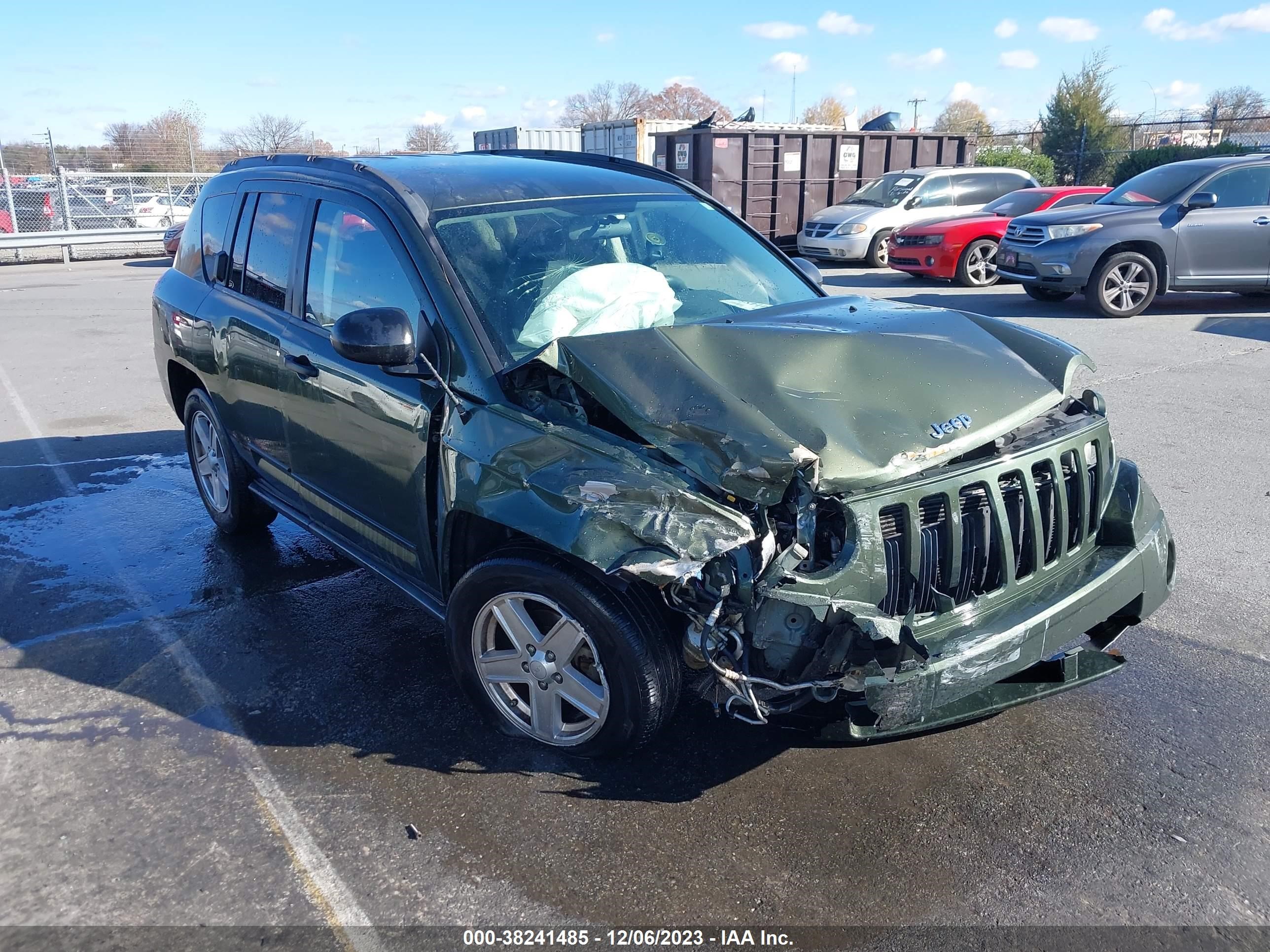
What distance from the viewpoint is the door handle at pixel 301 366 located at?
3883mm

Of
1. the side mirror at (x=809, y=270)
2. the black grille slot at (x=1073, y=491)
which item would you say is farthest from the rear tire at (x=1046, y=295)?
the black grille slot at (x=1073, y=491)

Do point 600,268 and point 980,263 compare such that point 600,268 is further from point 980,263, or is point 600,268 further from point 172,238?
point 172,238

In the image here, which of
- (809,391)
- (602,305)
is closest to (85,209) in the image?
(602,305)

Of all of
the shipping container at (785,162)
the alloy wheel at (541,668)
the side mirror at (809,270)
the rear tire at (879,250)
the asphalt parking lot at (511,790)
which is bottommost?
the asphalt parking lot at (511,790)

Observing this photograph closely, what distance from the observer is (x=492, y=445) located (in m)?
3.05

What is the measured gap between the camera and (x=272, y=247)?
14.2 feet

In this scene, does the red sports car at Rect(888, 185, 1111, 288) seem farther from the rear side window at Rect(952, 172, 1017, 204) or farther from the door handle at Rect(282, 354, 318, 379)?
the door handle at Rect(282, 354, 318, 379)

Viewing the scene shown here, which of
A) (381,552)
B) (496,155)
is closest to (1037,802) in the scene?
(381,552)

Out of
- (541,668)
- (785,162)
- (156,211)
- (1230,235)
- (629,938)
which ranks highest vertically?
(785,162)

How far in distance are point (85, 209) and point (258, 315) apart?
22.7 metres

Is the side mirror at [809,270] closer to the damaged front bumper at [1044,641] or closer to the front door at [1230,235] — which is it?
the damaged front bumper at [1044,641]

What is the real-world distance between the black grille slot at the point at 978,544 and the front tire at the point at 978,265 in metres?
12.3

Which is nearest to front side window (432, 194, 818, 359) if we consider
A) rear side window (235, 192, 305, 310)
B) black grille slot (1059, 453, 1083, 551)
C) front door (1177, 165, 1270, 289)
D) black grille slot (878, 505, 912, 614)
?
rear side window (235, 192, 305, 310)

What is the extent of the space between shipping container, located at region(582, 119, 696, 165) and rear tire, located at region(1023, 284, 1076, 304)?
10562 millimetres
